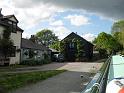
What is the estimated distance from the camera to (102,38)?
100938 mm

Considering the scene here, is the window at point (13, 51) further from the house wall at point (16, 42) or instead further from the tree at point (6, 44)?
the house wall at point (16, 42)

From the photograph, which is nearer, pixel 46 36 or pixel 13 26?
pixel 13 26

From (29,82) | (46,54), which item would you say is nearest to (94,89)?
(29,82)

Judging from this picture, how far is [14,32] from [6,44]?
4.53 m

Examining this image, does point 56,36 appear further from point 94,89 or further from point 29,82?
point 94,89

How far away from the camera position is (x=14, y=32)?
37.0 meters

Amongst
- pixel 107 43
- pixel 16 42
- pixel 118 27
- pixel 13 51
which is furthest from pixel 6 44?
pixel 118 27

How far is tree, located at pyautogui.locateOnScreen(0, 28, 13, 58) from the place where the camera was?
3246 centimetres

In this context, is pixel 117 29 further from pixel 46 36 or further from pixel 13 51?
pixel 13 51

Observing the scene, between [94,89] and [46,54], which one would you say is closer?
[94,89]

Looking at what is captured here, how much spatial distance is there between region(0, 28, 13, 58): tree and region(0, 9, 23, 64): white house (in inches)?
22.9

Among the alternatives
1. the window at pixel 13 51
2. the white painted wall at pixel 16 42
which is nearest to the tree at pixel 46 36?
the white painted wall at pixel 16 42

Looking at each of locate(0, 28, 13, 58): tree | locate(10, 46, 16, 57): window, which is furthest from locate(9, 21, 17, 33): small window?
locate(10, 46, 16, 57): window

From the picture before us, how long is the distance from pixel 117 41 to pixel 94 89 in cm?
9638
